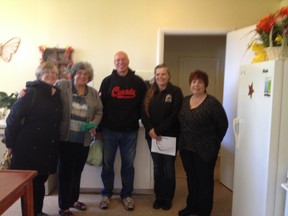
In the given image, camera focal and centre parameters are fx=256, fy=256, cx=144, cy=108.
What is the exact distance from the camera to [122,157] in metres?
2.52

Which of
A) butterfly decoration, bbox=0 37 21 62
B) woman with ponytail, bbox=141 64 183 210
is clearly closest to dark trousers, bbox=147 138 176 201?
woman with ponytail, bbox=141 64 183 210

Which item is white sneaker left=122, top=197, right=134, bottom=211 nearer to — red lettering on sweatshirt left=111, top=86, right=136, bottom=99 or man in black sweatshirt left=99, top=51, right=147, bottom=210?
man in black sweatshirt left=99, top=51, right=147, bottom=210

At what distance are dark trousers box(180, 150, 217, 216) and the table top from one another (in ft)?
4.13

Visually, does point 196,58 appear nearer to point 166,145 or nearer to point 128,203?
point 166,145

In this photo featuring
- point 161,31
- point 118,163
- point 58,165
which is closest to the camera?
point 58,165

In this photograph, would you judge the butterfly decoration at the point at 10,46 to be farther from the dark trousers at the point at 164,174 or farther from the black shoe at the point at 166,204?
the black shoe at the point at 166,204

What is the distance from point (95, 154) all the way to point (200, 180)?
40.1 inches

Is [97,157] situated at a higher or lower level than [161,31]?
lower

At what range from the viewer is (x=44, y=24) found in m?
3.17

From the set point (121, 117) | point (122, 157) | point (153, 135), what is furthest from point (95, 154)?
point (153, 135)

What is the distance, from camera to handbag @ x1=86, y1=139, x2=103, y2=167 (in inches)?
97.8

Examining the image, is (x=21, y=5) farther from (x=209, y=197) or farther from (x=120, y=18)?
(x=209, y=197)

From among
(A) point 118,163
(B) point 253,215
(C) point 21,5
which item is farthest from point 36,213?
(C) point 21,5

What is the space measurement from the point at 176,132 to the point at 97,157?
31.7 inches
